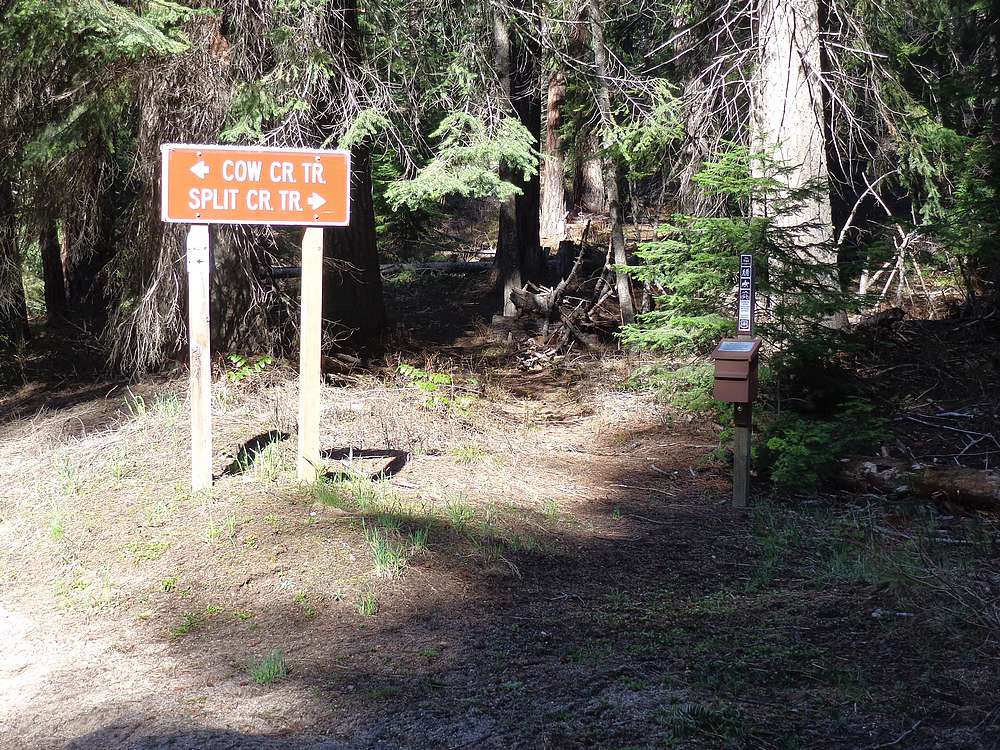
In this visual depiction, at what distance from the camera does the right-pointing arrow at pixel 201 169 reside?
22.4 feet

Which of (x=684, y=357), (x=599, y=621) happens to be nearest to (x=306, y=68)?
(x=684, y=357)

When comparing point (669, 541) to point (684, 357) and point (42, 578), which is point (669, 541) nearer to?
point (684, 357)

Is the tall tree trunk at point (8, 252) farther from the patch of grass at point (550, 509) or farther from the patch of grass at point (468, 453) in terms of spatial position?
the patch of grass at point (550, 509)

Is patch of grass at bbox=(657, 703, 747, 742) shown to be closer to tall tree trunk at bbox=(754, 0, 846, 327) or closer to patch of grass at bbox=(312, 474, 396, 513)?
patch of grass at bbox=(312, 474, 396, 513)

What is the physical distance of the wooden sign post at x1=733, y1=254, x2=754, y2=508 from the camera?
7508 mm

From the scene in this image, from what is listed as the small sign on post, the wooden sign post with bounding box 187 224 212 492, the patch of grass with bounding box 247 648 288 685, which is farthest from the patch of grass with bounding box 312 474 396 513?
the small sign on post

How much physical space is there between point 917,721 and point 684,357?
615 cm

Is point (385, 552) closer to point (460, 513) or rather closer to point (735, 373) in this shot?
point (460, 513)

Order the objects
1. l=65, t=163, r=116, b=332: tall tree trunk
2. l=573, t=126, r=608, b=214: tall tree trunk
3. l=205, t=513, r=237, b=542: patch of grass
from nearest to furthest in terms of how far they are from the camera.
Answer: l=205, t=513, r=237, b=542: patch of grass → l=65, t=163, r=116, b=332: tall tree trunk → l=573, t=126, r=608, b=214: tall tree trunk

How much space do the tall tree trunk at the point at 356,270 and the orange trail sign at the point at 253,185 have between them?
176 inches

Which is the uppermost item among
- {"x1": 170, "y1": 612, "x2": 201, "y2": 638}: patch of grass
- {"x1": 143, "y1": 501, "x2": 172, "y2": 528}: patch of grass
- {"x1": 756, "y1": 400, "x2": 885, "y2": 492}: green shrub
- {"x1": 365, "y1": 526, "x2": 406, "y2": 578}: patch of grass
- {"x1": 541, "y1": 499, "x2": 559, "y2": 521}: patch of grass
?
{"x1": 756, "y1": 400, "x2": 885, "y2": 492}: green shrub

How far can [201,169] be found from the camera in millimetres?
6867

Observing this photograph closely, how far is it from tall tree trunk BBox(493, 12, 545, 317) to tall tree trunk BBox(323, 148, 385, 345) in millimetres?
3460

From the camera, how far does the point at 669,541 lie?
22.6 feet
